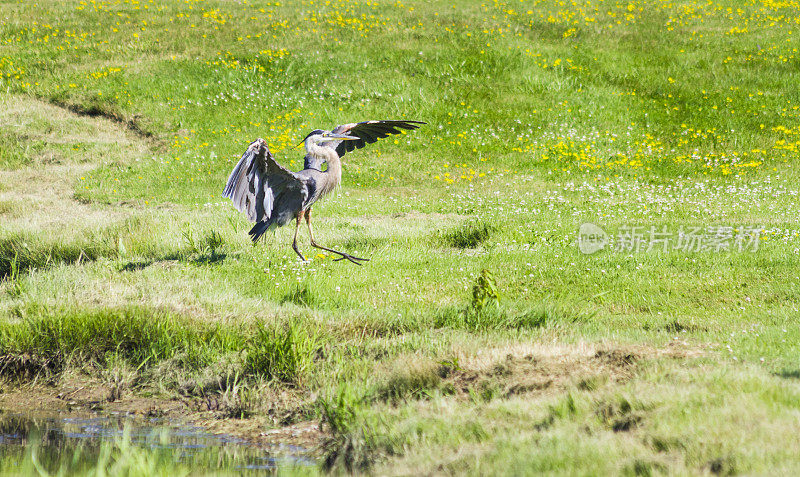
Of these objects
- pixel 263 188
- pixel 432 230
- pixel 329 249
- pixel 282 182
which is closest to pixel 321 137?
pixel 282 182

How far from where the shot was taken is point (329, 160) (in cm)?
798

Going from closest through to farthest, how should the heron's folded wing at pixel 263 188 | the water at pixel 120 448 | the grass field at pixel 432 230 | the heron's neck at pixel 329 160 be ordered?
the water at pixel 120 448, the grass field at pixel 432 230, the heron's folded wing at pixel 263 188, the heron's neck at pixel 329 160

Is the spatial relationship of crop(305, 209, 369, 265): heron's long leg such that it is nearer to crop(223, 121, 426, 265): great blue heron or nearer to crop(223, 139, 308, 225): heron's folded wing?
crop(223, 121, 426, 265): great blue heron

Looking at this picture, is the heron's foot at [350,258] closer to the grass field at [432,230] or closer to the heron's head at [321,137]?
the grass field at [432,230]

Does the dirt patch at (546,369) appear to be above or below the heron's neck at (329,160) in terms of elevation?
below

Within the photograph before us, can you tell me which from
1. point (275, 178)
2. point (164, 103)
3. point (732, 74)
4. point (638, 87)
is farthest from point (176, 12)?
point (275, 178)

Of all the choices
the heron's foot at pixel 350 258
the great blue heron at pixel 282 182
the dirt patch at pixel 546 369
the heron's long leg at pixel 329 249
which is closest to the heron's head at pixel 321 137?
the great blue heron at pixel 282 182

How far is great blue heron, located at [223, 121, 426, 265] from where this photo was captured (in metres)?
7.14

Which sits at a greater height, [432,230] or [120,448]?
[120,448]

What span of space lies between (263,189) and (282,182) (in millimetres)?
261

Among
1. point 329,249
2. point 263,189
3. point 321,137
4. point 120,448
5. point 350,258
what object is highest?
point 321,137

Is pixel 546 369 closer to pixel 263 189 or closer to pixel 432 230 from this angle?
pixel 263 189

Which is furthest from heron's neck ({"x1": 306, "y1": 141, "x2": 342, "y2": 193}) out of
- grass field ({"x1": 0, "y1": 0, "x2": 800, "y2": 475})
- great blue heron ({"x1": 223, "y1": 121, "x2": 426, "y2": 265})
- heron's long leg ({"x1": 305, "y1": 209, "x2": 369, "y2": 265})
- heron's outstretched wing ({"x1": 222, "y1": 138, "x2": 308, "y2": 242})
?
grass field ({"x1": 0, "y1": 0, "x2": 800, "y2": 475})

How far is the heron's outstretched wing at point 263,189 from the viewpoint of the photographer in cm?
703
